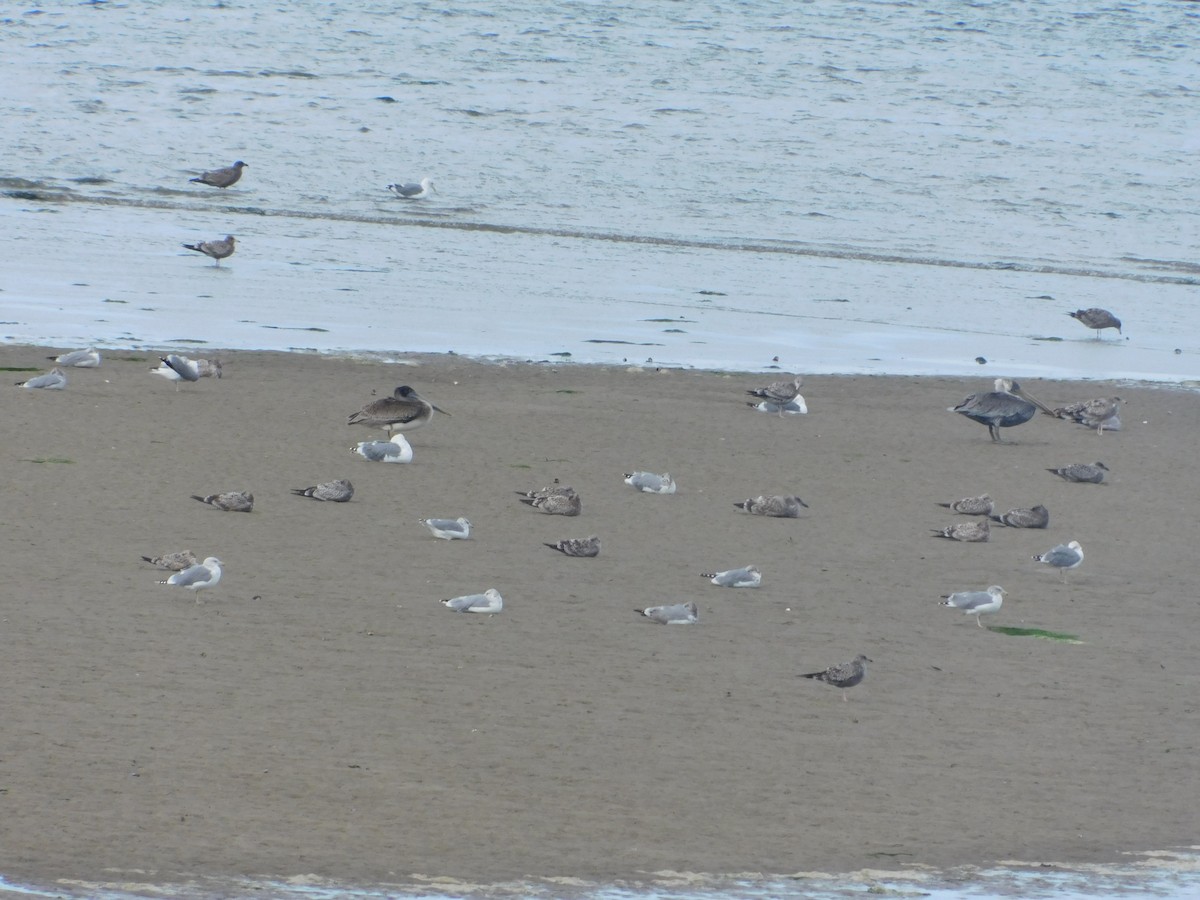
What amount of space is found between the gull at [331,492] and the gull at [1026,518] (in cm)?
379

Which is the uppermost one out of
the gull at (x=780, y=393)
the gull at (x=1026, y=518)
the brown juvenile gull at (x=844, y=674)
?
the brown juvenile gull at (x=844, y=674)

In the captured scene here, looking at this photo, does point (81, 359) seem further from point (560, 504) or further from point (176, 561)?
point (176, 561)

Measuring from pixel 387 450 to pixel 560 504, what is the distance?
1636mm

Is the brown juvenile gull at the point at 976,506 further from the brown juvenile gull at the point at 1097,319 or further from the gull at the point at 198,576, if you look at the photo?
the brown juvenile gull at the point at 1097,319

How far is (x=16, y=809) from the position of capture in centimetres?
650

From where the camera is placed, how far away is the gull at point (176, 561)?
9.23 meters

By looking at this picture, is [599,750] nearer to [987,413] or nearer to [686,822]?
[686,822]

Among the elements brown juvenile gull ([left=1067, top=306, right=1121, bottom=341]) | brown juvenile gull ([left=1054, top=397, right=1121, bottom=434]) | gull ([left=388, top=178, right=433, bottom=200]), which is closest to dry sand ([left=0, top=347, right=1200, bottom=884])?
brown juvenile gull ([left=1054, top=397, right=1121, bottom=434])

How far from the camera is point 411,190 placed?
87.5ft

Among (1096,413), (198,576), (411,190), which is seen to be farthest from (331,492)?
(411,190)

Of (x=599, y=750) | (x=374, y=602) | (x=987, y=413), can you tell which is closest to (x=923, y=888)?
(x=599, y=750)

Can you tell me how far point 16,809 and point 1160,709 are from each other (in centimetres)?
471

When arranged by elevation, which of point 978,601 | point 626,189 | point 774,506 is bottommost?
point 626,189

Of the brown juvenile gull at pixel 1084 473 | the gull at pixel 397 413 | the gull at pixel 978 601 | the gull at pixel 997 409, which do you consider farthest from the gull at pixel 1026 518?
the gull at pixel 397 413
